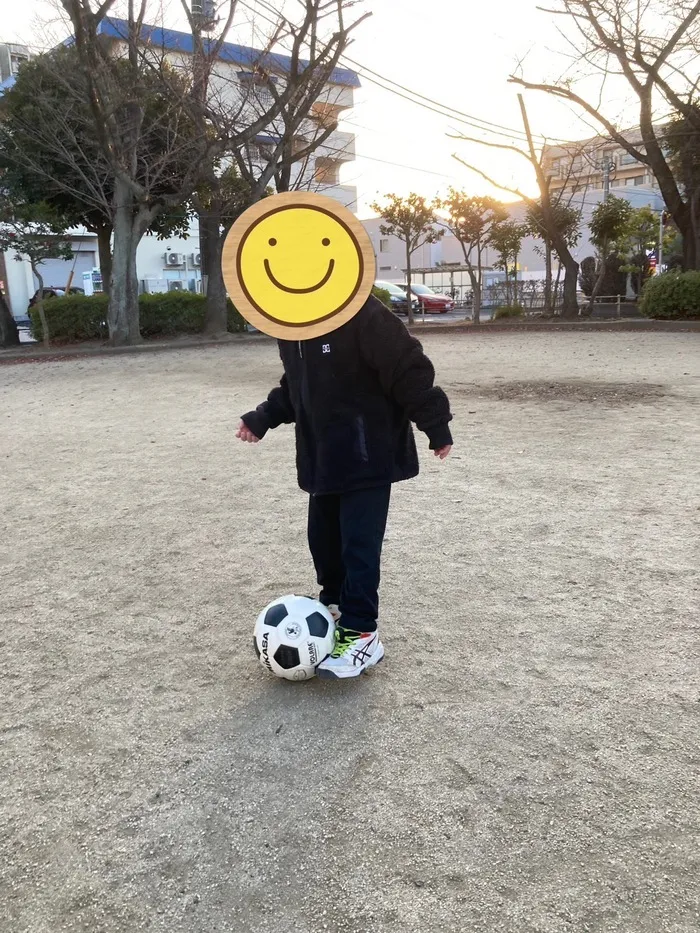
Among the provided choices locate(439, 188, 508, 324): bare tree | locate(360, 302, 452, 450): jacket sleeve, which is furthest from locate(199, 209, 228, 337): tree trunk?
locate(360, 302, 452, 450): jacket sleeve

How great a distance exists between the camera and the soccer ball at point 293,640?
2354 mm

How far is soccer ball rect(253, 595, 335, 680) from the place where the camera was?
2354mm

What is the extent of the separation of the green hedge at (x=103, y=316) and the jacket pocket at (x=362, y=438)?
54.0 ft

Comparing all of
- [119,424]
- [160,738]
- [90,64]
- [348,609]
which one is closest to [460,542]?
[348,609]

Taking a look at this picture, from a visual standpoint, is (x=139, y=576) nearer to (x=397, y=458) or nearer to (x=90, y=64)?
(x=397, y=458)

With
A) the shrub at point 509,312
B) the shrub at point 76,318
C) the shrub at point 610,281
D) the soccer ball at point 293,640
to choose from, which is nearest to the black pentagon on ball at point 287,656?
the soccer ball at point 293,640

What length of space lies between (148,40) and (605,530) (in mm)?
16822

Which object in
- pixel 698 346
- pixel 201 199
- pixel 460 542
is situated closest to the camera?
pixel 460 542

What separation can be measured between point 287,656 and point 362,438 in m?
0.72

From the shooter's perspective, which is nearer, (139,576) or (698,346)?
(139,576)

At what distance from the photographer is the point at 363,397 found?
7.59 ft

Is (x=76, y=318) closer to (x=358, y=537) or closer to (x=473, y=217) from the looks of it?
(x=473, y=217)

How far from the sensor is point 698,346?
12.4 metres

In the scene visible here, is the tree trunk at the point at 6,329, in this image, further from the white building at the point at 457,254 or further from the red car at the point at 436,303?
the white building at the point at 457,254
